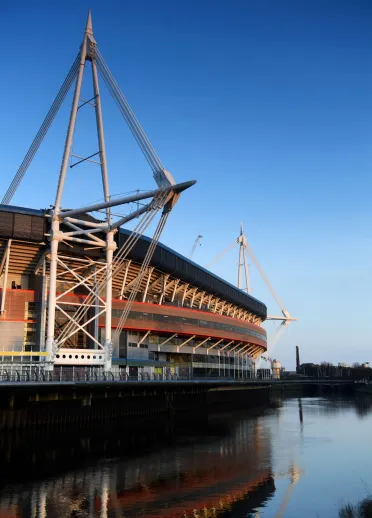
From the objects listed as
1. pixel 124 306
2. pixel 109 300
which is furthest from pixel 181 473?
pixel 124 306

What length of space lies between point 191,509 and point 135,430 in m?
27.8

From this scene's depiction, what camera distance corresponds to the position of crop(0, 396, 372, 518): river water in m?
23.5

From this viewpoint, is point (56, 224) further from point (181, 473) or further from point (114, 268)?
point (181, 473)

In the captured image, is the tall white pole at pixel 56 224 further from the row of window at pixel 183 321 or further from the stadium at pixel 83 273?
the row of window at pixel 183 321

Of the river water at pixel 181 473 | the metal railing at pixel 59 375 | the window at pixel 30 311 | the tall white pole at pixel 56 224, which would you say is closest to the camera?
the river water at pixel 181 473

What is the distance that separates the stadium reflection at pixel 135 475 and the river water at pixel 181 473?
0.18ft

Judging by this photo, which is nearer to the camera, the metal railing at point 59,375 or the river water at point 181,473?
the river water at point 181,473

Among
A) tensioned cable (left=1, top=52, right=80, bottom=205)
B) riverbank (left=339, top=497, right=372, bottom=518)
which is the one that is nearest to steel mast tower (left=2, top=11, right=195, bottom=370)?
tensioned cable (left=1, top=52, right=80, bottom=205)

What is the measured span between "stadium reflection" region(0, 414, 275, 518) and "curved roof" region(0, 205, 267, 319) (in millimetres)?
18608

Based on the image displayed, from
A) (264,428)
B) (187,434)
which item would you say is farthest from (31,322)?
(264,428)

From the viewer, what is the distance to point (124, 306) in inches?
2349

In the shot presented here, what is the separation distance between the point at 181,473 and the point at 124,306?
30.8 meters

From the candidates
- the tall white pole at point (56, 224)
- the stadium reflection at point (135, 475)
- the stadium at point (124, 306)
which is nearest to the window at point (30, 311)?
the stadium at point (124, 306)

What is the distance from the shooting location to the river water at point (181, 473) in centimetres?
2345
